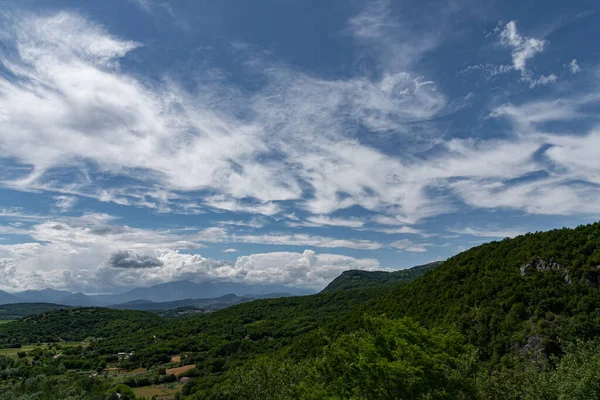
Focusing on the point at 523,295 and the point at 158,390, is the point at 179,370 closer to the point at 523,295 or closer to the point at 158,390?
the point at 158,390

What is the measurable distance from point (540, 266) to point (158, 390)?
11559 cm

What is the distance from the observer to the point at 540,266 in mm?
53969

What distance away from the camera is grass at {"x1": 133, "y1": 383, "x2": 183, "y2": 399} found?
107 m

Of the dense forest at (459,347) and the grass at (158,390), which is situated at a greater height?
the dense forest at (459,347)

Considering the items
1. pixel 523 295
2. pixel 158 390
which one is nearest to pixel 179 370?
pixel 158 390

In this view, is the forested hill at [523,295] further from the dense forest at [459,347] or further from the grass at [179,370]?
the grass at [179,370]

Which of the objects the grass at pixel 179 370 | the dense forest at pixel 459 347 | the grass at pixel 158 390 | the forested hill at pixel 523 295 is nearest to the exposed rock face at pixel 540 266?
the forested hill at pixel 523 295

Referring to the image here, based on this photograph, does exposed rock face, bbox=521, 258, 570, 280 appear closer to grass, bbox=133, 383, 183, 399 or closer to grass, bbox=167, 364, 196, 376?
grass, bbox=133, 383, 183, 399

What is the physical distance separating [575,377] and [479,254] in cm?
5493

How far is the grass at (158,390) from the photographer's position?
107 metres

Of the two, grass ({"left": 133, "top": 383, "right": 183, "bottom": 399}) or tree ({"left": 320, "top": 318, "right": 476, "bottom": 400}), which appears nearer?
tree ({"left": 320, "top": 318, "right": 476, "bottom": 400})

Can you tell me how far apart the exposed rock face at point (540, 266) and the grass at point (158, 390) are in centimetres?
10544

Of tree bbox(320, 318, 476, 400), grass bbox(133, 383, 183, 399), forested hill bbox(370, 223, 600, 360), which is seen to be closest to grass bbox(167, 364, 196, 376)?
grass bbox(133, 383, 183, 399)

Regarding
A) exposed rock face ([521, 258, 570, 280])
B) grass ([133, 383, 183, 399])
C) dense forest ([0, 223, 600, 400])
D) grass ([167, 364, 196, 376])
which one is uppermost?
exposed rock face ([521, 258, 570, 280])
